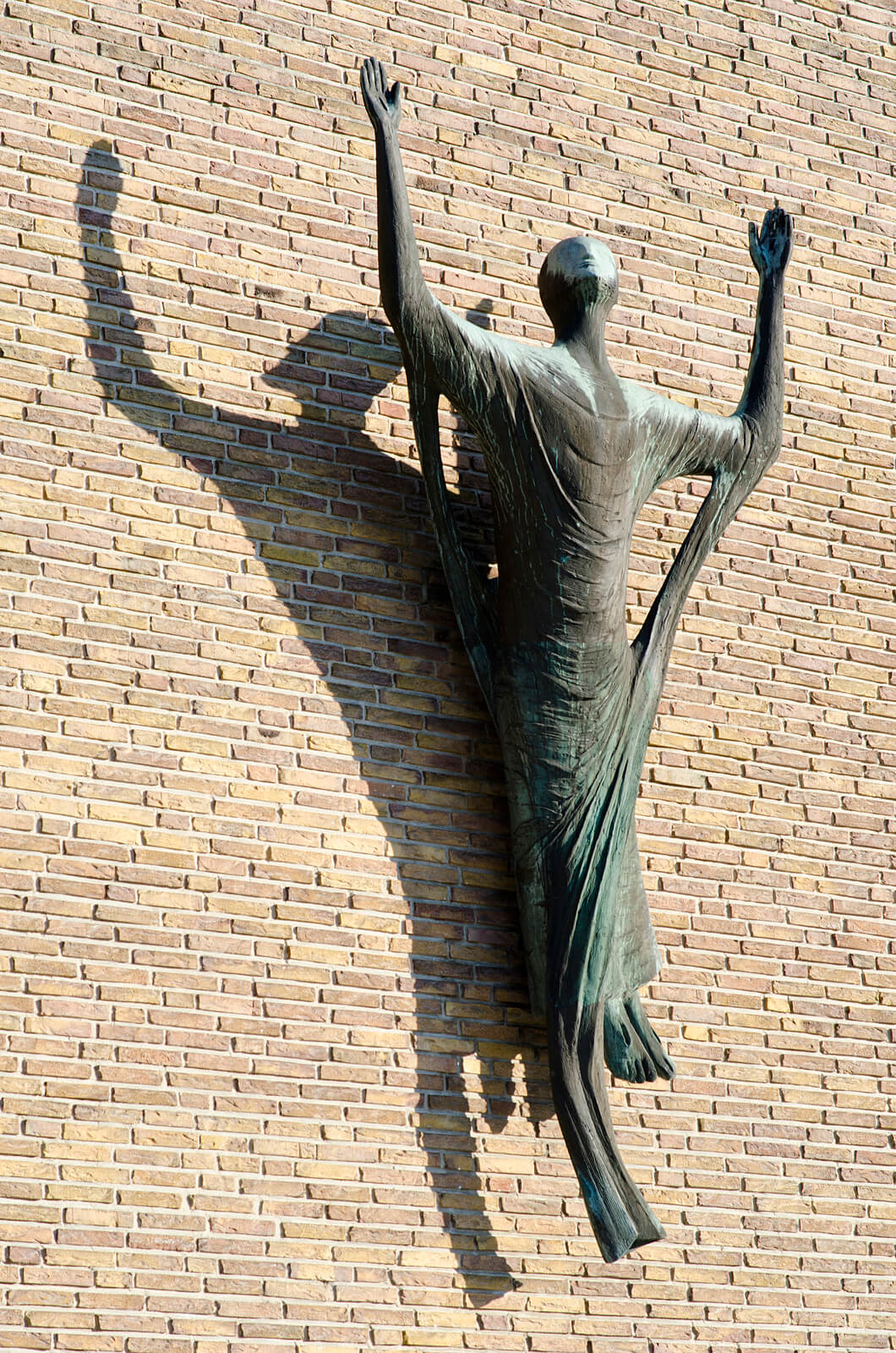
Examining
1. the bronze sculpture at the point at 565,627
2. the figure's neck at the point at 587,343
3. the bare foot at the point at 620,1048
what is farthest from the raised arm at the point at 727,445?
the bare foot at the point at 620,1048

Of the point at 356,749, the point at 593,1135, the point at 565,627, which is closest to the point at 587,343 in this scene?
the point at 565,627

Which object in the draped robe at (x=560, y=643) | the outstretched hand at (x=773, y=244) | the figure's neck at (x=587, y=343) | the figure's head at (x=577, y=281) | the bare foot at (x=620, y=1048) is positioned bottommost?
the bare foot at (x=620, y=1048)

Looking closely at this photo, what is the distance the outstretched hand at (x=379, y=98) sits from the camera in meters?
6.28

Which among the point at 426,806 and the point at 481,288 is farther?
the point at 481,288

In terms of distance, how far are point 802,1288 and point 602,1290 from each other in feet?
2.73

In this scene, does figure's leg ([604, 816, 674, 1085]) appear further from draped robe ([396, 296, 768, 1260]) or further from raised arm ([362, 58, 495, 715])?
raised arm ([362, 58, 495, 715])

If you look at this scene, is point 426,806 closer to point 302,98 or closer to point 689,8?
point 302,98

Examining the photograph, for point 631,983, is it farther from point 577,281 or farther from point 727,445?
point 577,281

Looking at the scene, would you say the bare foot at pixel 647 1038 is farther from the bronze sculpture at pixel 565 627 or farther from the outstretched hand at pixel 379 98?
the outstretched hand at pixel 379 98

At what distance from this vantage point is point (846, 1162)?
7.05 metres

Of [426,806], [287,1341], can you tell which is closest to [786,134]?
[426,806]

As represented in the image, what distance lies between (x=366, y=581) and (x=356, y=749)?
581 millimetres

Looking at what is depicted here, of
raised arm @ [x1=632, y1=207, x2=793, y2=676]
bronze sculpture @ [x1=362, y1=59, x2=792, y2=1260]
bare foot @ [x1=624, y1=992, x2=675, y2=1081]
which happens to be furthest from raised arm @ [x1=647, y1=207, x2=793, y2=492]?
bare foot @ [x1=624, y1=992, x2=675, y2=1081]

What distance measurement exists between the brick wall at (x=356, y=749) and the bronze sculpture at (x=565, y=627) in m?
0.23
